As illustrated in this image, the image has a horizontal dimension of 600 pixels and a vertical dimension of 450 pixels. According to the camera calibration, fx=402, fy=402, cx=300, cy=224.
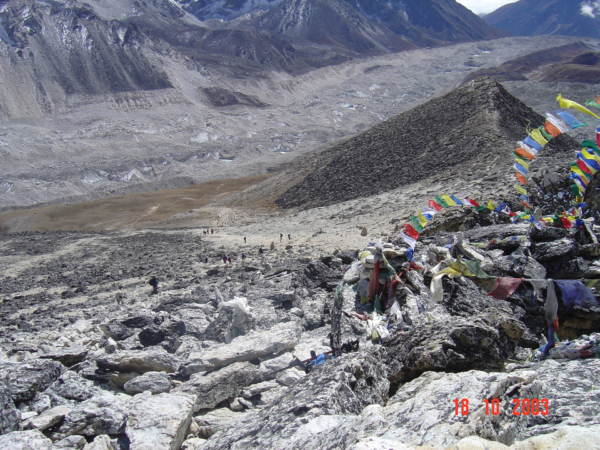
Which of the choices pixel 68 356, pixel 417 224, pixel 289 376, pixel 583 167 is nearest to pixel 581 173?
pixel 583 167

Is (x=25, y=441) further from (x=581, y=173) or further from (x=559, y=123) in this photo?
(x=581, y=173)

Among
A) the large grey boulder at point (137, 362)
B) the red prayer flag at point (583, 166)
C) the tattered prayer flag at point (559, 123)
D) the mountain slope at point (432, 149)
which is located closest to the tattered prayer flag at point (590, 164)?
the red prayer flag at point (583, 166)

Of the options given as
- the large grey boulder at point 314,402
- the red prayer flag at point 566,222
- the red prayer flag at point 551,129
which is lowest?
the large grey boulder at point 314,402

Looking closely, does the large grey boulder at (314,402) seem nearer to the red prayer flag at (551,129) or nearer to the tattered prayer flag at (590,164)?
the red prayer flag at (551,129)

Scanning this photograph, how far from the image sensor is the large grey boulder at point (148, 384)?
18.4 feet

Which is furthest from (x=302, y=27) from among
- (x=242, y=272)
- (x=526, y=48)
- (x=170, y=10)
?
(x=242, y=272)

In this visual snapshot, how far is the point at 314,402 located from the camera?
152 inches

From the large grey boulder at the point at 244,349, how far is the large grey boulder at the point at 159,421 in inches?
43.0

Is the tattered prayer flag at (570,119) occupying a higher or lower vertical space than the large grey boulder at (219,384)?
higher

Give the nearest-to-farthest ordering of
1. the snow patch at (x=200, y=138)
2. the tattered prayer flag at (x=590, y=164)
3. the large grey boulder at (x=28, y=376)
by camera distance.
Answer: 1. the large grey boulder at (x=28, y=376)
2. the tattered prayer flag at (x=590, y=164)
3. the snow patch at (x=200, y=138)

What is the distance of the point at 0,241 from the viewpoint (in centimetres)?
2825

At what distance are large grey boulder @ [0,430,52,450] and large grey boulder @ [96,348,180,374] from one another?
69.3 inches

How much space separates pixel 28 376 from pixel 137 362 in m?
1.36

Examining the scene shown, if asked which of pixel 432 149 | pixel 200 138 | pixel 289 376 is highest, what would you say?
pixel 200 138
